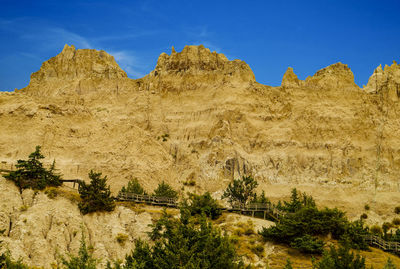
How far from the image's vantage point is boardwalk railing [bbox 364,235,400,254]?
1281 inches

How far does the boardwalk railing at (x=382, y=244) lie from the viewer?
32.5m

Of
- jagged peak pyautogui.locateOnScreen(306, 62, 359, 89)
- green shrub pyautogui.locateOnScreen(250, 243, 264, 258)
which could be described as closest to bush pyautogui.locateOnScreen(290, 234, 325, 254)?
green shrub pyautogui.locateOnScreen(250, 243, 264, 258)

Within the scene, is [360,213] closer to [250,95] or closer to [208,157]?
[208,157]

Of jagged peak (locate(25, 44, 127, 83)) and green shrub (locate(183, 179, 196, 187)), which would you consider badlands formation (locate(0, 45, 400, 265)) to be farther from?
green shrub (locate(183, 179, 196, 187))

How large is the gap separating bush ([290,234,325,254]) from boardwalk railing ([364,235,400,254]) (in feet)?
16.0

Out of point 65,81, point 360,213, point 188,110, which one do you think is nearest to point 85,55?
point 65,81

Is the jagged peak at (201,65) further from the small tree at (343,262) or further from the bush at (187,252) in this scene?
the bush at (187,252)

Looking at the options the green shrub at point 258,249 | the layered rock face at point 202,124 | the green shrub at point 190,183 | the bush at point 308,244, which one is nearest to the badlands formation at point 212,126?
the layered rock face at point 202,124

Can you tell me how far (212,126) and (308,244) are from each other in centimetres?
3970

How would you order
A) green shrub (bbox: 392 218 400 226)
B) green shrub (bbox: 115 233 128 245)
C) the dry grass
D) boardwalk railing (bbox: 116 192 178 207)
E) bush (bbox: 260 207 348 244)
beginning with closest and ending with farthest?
1. bush (bbox: 260 207 348 244)
2. green shrub (bbox: 115 233 128 245)
3. the dry grass
4. boardwalk railing (bbox: 116 192 178 207)
5. green shrub (bbox: 392 218 400 226)

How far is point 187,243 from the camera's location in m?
18.8

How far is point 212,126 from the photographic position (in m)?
68.8

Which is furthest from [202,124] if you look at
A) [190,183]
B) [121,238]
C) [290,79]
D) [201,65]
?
[121,238]

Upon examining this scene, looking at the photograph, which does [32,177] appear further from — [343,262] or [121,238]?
[343,262]
